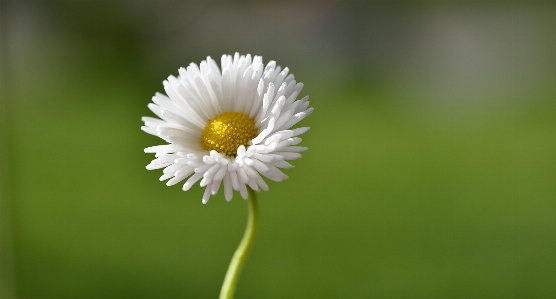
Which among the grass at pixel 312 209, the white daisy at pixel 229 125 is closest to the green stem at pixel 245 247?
the white daisy at pixel 229 125

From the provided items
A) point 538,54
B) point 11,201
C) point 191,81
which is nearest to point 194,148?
point 191,81

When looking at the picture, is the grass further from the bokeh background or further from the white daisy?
the white daisy

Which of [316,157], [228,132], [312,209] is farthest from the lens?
[316,157]

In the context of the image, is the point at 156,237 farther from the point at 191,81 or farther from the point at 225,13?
the point at 191,81

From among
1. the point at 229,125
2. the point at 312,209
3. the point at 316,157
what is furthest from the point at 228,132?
the point at 316,157

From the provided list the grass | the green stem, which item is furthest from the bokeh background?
the green stem

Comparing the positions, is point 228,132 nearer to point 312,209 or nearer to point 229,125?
point 229,125

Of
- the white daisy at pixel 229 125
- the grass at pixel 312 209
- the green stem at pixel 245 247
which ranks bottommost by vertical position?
the green stem at pixel 245 247

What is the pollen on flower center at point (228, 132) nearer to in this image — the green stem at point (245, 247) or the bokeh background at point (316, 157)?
the green stem at point (245, 247)
